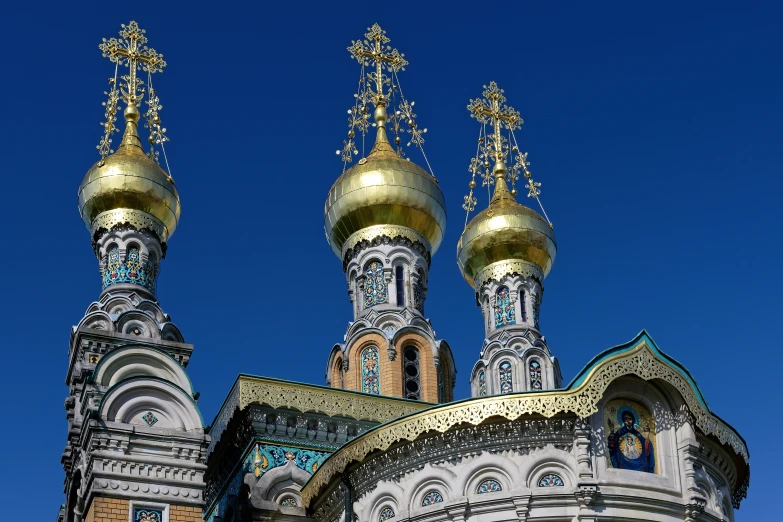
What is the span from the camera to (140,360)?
1652 cm

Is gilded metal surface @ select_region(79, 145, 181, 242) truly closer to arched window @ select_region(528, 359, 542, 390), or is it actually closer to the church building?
the church building

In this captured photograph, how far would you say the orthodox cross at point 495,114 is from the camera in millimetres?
24984

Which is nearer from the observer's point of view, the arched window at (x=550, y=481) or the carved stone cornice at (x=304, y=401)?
the arched window at (x=550, y=481)

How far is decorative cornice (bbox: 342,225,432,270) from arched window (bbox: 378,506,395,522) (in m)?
Result: 7.29

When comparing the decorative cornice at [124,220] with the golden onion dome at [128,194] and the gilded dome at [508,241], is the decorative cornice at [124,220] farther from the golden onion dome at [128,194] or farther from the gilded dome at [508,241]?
the gilded dome at [508,241]

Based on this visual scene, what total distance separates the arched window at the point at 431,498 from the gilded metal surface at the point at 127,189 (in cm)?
823

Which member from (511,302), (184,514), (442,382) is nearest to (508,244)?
(511,302)

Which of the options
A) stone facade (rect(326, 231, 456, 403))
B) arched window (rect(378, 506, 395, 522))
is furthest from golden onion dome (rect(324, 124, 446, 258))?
arched window (rect(378, 506, 395, 522))

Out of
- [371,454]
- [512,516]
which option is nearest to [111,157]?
[371,454]

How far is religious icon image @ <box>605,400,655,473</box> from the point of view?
1375 cm

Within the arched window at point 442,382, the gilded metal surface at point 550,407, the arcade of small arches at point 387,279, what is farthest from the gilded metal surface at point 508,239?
the gilded metal surface at point 550,407

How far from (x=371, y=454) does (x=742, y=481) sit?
4124mm

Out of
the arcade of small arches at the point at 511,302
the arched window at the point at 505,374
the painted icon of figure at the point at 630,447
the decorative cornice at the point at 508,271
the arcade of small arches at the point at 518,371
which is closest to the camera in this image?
the painted icon of figure at the point at 630,447

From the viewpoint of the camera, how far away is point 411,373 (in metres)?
20.1
